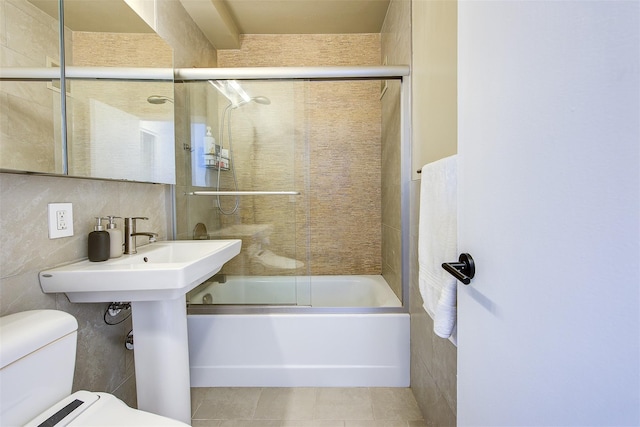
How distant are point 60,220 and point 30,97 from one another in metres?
0.46

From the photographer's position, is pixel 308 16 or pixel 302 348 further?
pixel 308 16

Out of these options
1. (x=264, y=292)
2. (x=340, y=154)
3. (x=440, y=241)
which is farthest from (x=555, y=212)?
(x=340, y=154)

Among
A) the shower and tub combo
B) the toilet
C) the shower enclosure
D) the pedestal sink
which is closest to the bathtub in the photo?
the shower and tub combo

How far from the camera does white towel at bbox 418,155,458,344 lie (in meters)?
0.98

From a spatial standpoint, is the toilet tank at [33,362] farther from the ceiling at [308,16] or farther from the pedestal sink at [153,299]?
the ceiling at [308,16]

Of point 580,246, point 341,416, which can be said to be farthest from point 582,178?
point 341,416

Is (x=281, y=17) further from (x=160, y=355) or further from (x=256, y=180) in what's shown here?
(x=160, y=355)

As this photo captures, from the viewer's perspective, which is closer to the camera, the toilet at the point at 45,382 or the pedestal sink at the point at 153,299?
the toilet at the point at 45,382

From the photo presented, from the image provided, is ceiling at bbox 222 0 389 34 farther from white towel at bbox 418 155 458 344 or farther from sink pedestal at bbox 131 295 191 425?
sink pedestal at bbox 131 295 191 425

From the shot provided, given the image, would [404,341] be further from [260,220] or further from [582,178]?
[582,178]

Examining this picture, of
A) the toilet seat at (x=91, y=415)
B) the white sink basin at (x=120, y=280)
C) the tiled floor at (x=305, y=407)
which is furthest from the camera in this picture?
the tiled floor at (x=305, y=407)

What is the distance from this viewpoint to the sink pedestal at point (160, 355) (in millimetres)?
1340

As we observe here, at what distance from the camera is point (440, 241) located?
113cm

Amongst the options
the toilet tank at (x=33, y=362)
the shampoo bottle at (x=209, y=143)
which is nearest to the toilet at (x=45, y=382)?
the toilet tank at (x=33, y=362)
